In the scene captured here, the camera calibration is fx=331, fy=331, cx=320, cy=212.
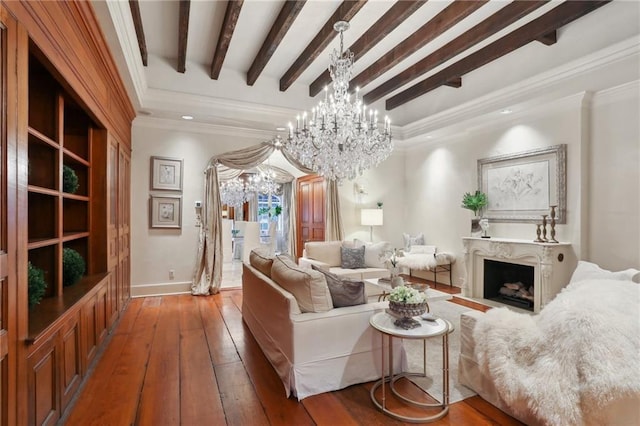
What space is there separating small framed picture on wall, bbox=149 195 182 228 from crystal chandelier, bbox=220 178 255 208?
14.7 feet

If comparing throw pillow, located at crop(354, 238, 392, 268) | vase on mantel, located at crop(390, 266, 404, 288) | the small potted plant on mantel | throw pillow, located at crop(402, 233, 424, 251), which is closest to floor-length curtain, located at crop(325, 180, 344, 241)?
throw pillow, located at crop(354, 238, 392, 268)

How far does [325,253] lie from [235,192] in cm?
578

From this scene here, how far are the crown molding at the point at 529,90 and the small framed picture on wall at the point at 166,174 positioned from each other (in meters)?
4.37

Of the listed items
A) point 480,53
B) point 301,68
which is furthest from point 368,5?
point 480,53

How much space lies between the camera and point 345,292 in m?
2.67

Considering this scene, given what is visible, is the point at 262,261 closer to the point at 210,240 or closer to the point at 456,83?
the point at 210,240

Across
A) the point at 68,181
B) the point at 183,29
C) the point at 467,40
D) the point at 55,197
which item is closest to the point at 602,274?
the point at 467,40

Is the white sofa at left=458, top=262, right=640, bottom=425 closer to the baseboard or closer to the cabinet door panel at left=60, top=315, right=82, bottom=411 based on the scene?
the cabinet door panel at left=60, top=315, right=82, bottom=411

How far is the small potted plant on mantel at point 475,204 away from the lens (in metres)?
5.35

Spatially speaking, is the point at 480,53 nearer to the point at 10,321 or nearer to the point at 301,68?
the point at 301,68

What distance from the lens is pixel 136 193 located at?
523 centimetres

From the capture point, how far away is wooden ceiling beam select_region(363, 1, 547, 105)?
331cm

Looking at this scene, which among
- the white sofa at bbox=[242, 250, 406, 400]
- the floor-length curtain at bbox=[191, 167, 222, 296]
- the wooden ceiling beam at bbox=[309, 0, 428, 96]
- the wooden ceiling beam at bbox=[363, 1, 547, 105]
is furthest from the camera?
the floor-length curtain at bbox=[191, 167, 222, 296]

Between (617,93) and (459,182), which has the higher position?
(617,93)
